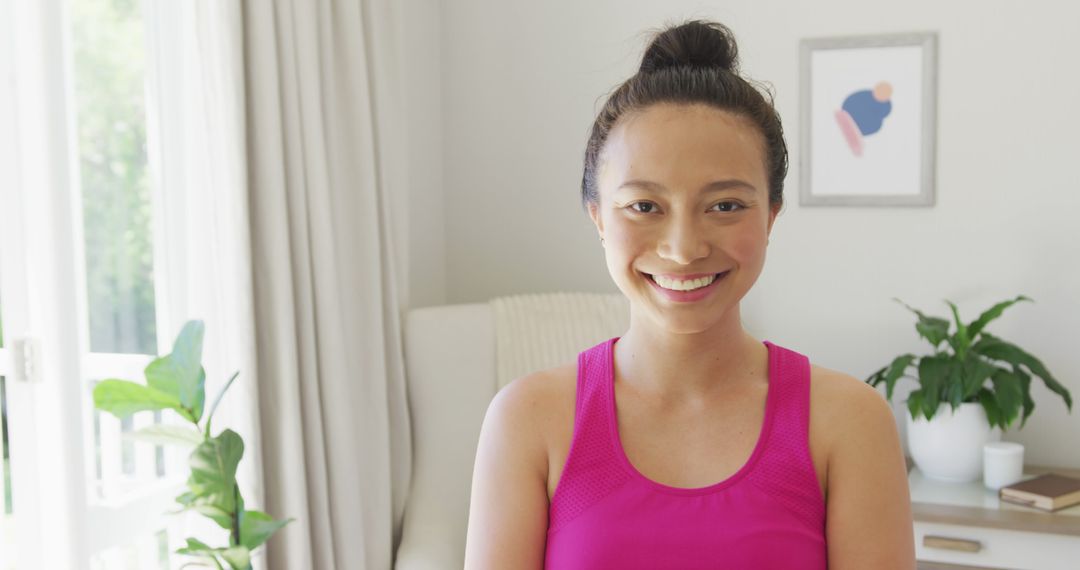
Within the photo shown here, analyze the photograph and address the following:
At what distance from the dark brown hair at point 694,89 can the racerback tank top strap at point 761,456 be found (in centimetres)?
18

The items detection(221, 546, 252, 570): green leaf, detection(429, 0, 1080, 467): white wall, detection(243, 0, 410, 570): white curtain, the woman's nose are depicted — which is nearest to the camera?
the woman's nose

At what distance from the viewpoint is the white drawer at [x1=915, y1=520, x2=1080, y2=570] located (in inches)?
84.0

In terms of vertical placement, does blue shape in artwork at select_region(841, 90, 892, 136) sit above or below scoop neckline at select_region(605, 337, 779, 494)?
above

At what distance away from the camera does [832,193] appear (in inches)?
107

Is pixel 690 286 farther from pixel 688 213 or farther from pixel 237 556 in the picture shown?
pixel 237 556

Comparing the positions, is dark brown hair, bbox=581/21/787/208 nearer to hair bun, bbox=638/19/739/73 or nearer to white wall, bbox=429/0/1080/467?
hair bun, bbox=638/19/739/73

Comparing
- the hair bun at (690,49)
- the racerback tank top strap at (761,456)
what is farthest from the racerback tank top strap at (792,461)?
the hair bun at (690,49)

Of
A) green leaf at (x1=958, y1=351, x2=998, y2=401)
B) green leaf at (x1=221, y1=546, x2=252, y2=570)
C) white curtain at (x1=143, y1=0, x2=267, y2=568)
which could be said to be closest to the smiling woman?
green leaf at (x1=221, y1=546, x2=252, y2=570)

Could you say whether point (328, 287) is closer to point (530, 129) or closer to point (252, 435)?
point (252, 435)

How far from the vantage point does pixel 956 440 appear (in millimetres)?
2375

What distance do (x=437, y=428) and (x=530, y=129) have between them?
0.97 meters

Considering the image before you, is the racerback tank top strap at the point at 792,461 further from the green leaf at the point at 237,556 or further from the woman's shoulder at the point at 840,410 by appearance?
the green leaf at the point at 237,556

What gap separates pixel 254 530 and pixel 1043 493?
68.6 inches

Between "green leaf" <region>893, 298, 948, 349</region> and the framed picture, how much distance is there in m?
0.34
